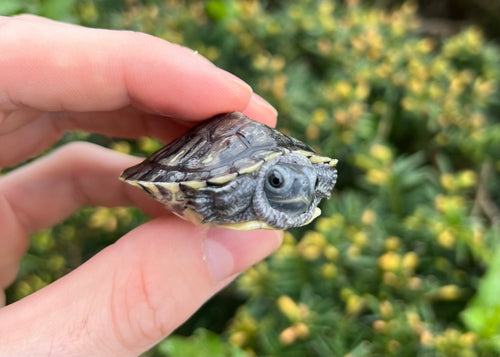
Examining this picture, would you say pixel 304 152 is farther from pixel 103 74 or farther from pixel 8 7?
pixel 8 7

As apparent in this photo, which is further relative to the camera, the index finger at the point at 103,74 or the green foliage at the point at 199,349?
the green foliage at the point at 199,349

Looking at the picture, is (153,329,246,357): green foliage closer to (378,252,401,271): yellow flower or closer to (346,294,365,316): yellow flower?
(346,294,365,316): yellow flower

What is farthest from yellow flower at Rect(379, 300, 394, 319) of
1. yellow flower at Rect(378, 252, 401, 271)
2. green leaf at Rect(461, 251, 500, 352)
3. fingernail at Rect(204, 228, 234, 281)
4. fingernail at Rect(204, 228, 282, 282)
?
fingernail at Rect(204, 228, 234, 281)

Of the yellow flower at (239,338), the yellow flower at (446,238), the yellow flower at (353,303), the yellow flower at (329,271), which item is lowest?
the yellow flower at (239,338)

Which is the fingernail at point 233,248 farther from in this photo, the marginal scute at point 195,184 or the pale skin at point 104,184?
the marginal scute at point 195,184

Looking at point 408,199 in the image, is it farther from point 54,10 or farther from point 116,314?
point 54,10

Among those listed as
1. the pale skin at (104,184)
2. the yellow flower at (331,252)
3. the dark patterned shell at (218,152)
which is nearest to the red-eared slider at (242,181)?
the dark patterned shell at (218,152)

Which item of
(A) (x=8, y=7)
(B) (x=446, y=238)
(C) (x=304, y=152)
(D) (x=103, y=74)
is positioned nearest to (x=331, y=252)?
(B) (x=446, y=238)
